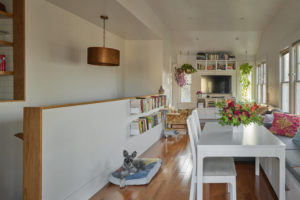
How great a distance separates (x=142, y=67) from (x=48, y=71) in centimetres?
312

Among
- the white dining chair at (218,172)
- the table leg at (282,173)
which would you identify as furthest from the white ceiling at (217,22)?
the table leg at (282,173)

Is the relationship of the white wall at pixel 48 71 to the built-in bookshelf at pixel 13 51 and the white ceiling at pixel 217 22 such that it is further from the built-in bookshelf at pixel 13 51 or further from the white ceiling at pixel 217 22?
the white ceiling at pixel 217 22

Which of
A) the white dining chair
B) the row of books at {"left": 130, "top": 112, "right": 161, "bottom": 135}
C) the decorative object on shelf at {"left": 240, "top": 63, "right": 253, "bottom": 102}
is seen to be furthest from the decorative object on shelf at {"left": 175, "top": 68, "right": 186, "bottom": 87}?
the white dining chair

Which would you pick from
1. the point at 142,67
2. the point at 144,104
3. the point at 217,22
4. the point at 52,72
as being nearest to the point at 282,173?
the point at 144,104

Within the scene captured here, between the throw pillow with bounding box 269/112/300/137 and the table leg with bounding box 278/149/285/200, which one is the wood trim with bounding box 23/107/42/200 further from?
the throw pillow with bounding box 269/112/300/137

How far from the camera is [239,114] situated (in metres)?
2.89

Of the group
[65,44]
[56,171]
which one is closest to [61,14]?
[65,44]

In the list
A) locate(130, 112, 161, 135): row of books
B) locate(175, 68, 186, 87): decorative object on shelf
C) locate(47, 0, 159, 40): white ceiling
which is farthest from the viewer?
Answer: locate(175, 68, 186, 87): decorative object on shelf

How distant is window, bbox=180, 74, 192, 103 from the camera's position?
31.2ft

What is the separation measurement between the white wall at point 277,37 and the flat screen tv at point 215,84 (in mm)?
1596

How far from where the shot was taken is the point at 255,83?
9.10 metres

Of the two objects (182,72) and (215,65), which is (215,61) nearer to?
(215,65)

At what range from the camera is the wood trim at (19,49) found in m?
3.27

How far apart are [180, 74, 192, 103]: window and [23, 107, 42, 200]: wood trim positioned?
7719mm
